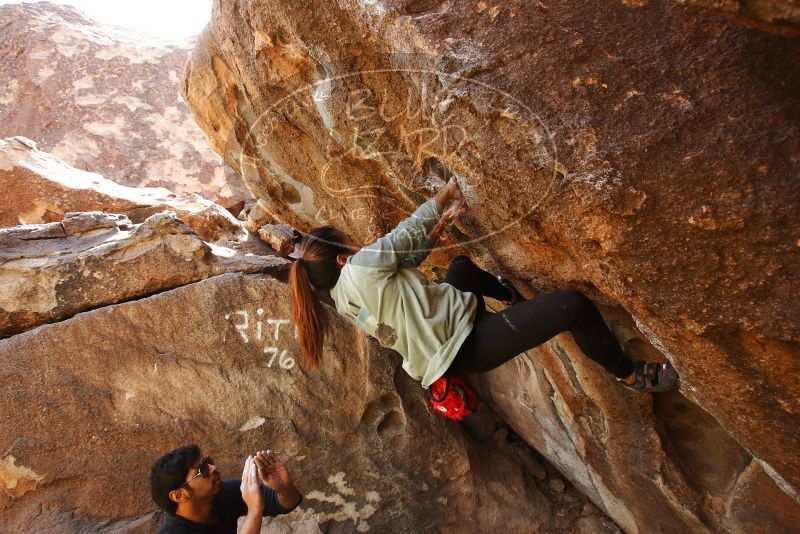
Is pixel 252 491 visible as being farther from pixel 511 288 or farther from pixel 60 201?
pixel 60 201

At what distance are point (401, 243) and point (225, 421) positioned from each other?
5.57 ft

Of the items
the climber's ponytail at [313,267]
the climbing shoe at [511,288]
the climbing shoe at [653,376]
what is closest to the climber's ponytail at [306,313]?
the climber's ponytail at [313,267]

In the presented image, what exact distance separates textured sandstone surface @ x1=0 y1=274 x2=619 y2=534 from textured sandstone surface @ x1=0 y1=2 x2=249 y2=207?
216 inches

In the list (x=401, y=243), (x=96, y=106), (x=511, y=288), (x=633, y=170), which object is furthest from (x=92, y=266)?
(x=96, y=106)

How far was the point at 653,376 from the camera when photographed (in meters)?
2.26

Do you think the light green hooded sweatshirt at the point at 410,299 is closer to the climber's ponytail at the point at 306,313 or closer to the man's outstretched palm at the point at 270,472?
the climber's ponytail at the point at 306,313

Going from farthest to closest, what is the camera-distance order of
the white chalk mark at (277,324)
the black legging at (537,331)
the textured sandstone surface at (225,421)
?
the white chalk mark at (277,324) < the textured sandstone surface at (225,421) < the black legging at (537,331)

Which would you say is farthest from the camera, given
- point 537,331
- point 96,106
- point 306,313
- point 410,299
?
point 96,106

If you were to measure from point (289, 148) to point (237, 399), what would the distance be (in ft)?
5.28

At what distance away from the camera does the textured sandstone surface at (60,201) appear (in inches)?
193

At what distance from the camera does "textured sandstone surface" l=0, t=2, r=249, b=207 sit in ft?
28.7

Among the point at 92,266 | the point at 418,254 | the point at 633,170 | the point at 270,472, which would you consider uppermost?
the point at 633,170

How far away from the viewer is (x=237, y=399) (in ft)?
10.1

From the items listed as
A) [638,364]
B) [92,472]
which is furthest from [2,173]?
[638,364]
